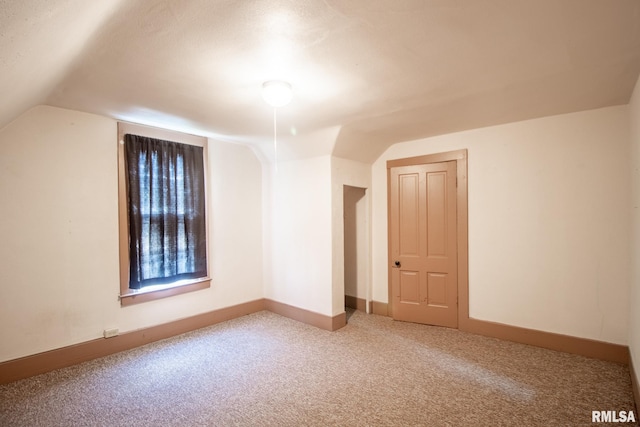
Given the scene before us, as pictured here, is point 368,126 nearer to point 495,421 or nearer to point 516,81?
point 516,81

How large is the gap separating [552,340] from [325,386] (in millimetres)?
2524

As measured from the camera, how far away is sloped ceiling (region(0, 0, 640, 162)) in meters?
1.49

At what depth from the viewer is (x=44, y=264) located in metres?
2.83

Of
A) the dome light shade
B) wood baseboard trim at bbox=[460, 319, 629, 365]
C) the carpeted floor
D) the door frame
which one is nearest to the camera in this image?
the carpeted floor

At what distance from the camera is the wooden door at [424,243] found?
3.86m

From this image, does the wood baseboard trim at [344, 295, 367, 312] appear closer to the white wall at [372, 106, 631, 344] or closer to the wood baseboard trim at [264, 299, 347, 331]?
the wood baseboard trim at [264, 299, 347, 331]

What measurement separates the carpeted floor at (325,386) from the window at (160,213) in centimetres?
74

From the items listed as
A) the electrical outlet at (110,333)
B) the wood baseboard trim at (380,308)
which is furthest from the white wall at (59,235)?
the wood baseboard trim at (380,308)

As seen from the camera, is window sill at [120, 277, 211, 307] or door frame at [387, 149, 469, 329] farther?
door frame at [387, 149, 469, 329]

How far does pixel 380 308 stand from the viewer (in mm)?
4473

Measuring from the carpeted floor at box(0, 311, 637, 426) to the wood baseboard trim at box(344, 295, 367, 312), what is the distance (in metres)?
1.10

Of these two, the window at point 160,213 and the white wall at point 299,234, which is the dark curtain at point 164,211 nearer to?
the window at point 160,213

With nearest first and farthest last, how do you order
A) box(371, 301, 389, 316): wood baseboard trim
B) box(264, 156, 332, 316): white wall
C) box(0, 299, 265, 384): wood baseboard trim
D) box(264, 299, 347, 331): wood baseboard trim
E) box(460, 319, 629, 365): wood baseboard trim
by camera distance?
box(0, 299, 265, 384): wood baseboard trim → box(460, 319, 629, 365): wood baseboard trim → box(264, 299, 347, 331): wood baseboard trim → box(264, 156, 332, 316): white wall → box(371, 301, 389, 316): wood baseboard trim

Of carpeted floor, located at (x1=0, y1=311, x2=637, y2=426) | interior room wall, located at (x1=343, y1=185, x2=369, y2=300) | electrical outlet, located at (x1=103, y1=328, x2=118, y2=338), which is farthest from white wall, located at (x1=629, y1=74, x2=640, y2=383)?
electrical outlet, located at (x1=103, y1=328, x2=118, y2=338)
